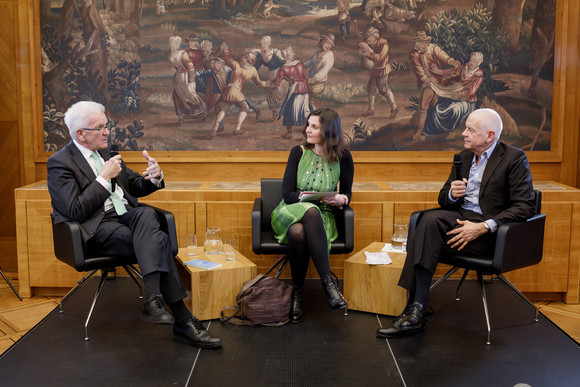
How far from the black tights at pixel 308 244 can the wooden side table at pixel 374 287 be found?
268mm

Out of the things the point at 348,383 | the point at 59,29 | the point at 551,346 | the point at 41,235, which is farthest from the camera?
the point at 59,29

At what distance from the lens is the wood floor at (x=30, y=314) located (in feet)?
12.4

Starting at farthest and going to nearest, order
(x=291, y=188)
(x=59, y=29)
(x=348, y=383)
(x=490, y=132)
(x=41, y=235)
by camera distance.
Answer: (x=59, y=29)
(x=41, y=235)
(x=291, y=188)
(x=490, y=132)
(x=348, y=383)

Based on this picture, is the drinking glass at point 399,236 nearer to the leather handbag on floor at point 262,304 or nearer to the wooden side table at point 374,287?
the wooden side table at point 374,287

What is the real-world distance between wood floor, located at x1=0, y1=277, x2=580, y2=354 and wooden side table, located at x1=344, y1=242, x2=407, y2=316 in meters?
0.36

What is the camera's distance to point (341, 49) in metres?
4.89

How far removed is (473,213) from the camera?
A: 150 inches

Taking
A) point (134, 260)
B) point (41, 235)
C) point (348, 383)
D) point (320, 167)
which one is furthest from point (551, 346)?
point (41, 235)

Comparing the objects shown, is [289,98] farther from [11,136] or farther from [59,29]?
[11,136]

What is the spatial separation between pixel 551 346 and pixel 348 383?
1.32 m

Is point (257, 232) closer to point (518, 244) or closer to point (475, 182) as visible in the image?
point (475, 182)

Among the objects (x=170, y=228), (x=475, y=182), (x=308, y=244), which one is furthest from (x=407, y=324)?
(x=170, y=228)

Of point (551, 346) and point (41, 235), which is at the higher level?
point (41, 235)

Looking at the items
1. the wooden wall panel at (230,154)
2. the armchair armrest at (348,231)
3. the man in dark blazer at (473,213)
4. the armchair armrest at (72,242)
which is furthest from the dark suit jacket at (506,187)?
the armchair armrest at (72,242)
